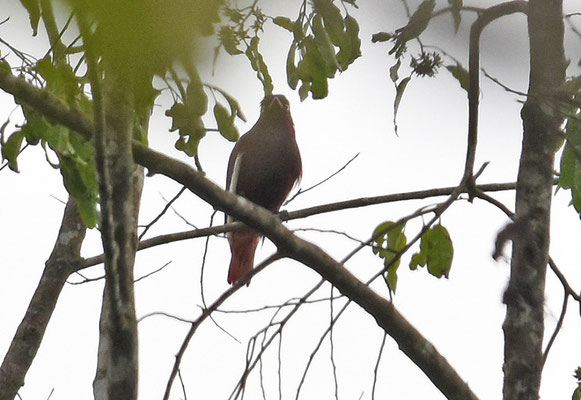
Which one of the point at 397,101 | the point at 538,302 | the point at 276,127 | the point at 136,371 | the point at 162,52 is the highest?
the point at 276,127

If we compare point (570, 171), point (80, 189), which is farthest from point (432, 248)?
point (80, 189)

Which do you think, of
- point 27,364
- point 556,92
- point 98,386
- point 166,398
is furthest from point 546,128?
point 27,364

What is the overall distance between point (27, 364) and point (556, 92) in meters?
2.15

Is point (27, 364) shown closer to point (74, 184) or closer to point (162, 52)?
point (74, 184)

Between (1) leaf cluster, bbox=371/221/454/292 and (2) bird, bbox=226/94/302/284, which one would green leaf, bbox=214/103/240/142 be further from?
(2) bird, bbox=226/94/302/284

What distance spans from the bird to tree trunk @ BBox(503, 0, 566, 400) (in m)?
3.11

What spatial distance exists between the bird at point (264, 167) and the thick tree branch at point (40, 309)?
1.77 m

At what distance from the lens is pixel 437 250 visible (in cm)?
225

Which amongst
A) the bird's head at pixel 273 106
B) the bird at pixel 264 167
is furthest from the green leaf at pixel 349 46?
the bird's head at pixel 273 106

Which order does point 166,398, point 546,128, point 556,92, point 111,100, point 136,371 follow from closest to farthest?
1. point 111,100
2. point 136,371
3. point 166,398
4. point 556,92
5. point 546,128

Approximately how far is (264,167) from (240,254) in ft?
2.12

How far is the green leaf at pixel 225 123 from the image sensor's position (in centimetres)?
217

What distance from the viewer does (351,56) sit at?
2.07 metres

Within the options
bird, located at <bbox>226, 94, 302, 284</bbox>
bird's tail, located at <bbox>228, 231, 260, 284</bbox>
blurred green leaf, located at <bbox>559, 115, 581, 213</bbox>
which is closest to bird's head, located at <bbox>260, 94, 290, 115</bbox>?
bird, located at <bbox>226, 94, 302, 284</bbox>
